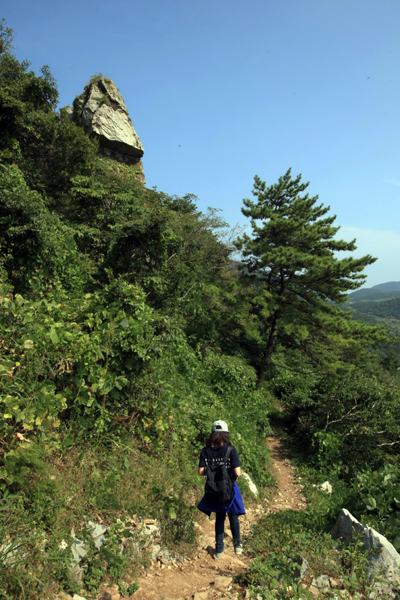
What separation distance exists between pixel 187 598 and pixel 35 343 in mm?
2805

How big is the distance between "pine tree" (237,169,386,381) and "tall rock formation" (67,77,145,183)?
1139 centimetres

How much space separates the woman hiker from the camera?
3719 millimetres

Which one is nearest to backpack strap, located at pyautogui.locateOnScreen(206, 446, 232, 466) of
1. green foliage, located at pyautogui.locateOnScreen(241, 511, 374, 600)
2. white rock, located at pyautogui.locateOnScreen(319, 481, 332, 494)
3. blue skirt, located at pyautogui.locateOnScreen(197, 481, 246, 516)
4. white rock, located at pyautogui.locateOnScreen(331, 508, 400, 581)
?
blue skirt, located at pyautogui.locateOnScreen(197, 481, 246, 516)

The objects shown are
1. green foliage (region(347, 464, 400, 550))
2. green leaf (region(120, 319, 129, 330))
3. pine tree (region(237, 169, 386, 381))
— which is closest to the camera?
green foliage (region(347, 464, 400, 550))

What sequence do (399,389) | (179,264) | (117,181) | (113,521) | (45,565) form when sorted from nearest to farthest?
(45,565) < (113,521) < (399,389) < (179,264) < (117,181)

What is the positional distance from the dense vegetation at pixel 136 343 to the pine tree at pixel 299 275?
0.30 ft

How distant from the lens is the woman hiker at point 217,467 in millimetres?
3719

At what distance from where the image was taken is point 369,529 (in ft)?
12.3

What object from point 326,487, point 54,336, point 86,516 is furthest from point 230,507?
point 326,487

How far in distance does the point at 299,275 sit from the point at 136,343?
12690 millimetres

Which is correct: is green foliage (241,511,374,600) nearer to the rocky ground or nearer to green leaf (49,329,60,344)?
the rocky ground

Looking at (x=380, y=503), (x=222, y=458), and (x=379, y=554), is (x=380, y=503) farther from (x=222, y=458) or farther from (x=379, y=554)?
(x=222, y=458)

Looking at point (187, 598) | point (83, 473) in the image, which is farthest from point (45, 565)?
point (187, 598)

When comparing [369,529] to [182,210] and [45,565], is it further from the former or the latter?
[182,210]
